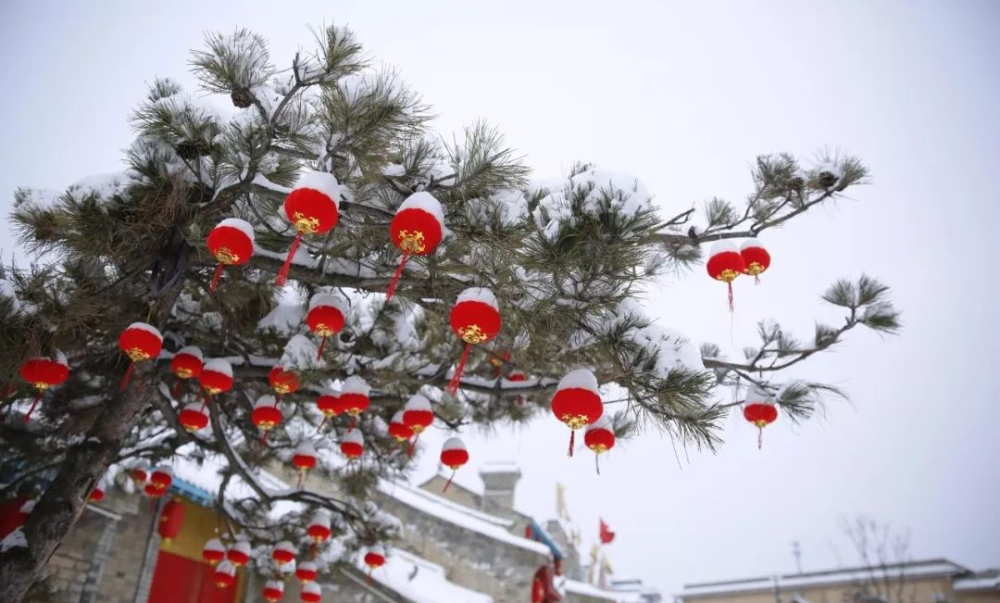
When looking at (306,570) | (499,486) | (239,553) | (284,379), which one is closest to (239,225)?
(284,379)

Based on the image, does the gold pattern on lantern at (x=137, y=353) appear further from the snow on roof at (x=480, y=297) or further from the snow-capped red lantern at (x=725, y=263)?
the snow-capped red lantern at (x=725, y=263)

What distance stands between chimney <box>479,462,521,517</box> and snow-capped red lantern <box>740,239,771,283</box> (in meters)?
12.9

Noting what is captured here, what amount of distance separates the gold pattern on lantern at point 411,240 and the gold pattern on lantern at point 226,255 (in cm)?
99

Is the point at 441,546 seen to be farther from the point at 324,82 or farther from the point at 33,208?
the point at 324,82

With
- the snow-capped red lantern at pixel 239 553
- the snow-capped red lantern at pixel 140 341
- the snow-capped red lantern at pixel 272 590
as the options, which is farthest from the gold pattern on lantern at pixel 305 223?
the snow-capped red lantern at pixel 272 590

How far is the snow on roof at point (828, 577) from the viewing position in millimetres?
21281

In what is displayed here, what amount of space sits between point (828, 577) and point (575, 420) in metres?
27.5

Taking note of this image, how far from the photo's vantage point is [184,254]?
3932 mm

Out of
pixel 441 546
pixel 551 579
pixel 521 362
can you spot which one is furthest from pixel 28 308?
pixel 551 579

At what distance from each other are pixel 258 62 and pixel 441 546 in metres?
11.8

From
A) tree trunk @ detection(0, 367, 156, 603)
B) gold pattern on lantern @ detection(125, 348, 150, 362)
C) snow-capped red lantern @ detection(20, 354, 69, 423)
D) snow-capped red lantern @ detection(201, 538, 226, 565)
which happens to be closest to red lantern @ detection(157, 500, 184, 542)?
snow-capped red lantern @ detection(201, 538, 226, 565)

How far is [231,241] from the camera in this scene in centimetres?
303

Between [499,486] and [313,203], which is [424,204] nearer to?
[313,203]

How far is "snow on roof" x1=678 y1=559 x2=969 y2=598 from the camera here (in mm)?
21281
